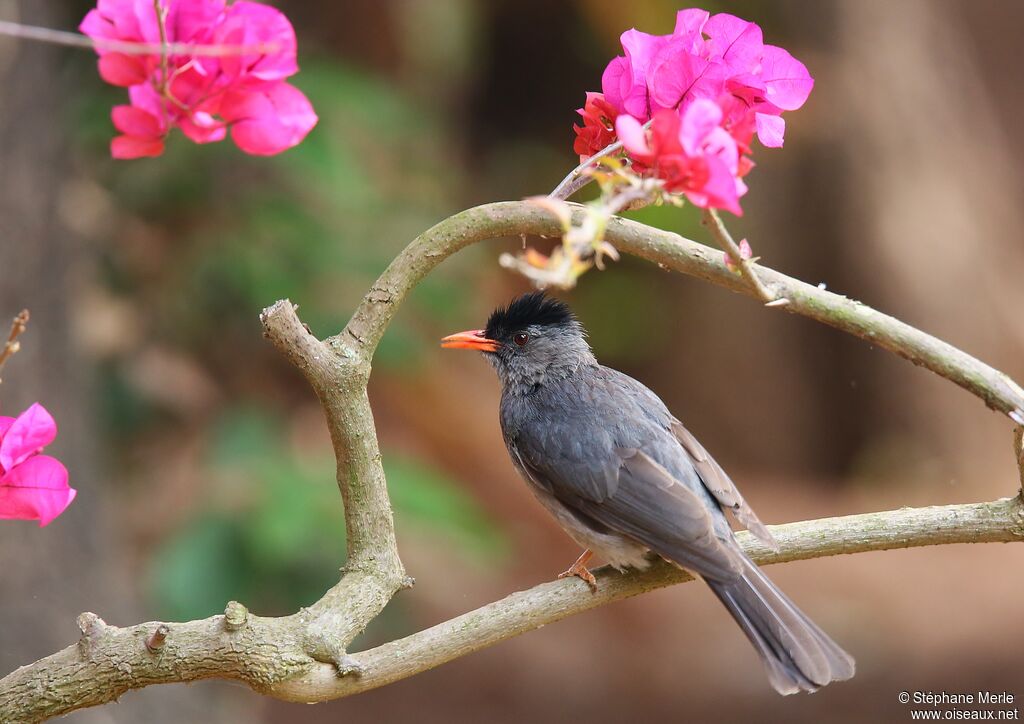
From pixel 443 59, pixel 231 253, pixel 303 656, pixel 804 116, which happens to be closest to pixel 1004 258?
pixel 804 116

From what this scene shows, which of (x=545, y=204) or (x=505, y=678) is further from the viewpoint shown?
(x=505, y=678)

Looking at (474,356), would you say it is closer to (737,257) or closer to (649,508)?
(649,508)

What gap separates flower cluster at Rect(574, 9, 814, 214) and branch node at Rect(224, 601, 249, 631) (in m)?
1.10

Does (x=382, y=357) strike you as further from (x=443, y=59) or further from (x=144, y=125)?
(x=443, y=59)

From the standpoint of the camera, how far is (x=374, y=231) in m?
5.42

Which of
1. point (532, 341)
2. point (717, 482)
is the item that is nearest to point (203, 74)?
point (717, 482)

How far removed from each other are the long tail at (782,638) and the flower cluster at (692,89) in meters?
1.26

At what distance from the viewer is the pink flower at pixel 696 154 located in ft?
5.41

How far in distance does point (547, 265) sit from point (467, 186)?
928cm

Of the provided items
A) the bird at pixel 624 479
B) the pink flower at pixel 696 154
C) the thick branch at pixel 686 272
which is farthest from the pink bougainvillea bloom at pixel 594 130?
the bird at pixel 624 479

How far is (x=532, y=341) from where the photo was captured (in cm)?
390


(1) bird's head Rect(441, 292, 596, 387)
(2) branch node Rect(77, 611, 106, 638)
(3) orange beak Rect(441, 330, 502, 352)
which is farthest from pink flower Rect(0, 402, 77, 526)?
(1) bird's head Rect(441, 292, 596, 387)

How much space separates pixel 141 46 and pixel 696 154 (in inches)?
33.1

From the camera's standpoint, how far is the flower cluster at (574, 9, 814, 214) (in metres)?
1.74
